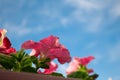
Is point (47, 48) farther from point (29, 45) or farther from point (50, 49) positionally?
point (29, 45)

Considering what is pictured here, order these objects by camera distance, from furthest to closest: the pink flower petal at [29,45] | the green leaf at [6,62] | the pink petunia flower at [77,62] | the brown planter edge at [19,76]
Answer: the pink petunia flower at [77,62] < the pink flower petal at [29,45] < the green leaf at [6,62] < the brown planter edge at [19,76]

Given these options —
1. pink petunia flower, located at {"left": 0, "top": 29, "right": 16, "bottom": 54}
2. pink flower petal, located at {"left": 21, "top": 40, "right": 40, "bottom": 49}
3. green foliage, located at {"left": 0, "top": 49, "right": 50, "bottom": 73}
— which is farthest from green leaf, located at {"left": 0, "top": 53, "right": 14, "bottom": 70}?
pink petunia flower, located at {"left": 0, "top": 29, "right": 16, "bottom": 54}

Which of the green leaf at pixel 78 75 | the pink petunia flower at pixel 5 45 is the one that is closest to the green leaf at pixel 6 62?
the pink petunia flower at pixel 5 45

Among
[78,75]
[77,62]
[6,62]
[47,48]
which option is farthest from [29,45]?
[77,62]

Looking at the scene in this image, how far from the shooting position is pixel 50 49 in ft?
5.74

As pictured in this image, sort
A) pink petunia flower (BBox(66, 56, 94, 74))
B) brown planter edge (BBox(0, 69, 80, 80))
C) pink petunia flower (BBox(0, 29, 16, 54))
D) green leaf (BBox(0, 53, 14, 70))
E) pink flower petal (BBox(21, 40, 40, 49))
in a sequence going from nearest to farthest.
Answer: brown planter edge (BBox(0, 69, 80, 80)) → green leaf (BBox(0, 53, 14, 70)) → pink flower petal (BBox(21, 40, 40, 49)) → pink petunia flower (BBox(0, 29, 16, 54)) → pink petunia flower (BBox(66, 56, 94, 74))

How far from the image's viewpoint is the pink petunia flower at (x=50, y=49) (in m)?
1.72

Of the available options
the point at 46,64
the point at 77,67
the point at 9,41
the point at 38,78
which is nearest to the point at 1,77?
the point at 38,78

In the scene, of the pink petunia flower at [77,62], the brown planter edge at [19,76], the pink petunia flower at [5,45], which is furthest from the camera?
the pink petunia flower at [77,62]

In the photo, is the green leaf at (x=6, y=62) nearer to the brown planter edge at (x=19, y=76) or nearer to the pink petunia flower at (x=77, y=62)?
the brown planter edge at (x=19, y=76)

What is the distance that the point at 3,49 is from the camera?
1809mm

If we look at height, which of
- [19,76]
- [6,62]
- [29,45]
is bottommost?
[19,76]

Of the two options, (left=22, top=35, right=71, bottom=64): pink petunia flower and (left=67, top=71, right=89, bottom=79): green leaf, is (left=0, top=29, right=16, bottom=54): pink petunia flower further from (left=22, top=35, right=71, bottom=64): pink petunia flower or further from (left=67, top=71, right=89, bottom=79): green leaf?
(left=67, top=71, right=89, bottom=79): green leaf

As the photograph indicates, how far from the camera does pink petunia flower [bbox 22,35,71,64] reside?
1.72 m
